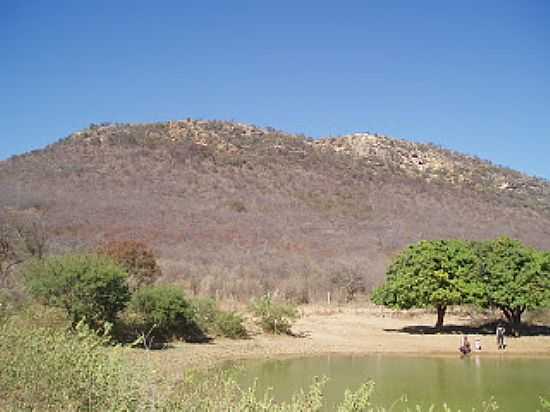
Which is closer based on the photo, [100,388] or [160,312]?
[100,388]

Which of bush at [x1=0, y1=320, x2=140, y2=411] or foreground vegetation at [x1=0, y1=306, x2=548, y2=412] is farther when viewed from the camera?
bush at [x1=0, y1=320, x2=140, y2=411]

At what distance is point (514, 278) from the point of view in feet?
99.3

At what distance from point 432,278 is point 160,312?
1290cm

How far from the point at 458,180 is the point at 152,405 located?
312 feet

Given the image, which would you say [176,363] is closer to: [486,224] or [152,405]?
[152,405]

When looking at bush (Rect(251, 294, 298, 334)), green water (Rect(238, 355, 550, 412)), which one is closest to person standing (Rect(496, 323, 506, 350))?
green water (Rect(238, 355, 550, 412))

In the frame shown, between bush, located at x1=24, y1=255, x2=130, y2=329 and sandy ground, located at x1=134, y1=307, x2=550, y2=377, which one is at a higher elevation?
bush, located at x1=24, y1=255, x2=130, y2=329

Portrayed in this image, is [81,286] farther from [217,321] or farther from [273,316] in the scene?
[273,316]

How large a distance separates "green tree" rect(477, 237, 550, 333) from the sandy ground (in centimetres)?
164

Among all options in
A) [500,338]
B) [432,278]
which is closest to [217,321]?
[432,278]

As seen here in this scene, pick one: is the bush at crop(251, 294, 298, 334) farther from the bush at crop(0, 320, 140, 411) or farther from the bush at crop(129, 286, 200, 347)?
the bush at crop(0, 320, 140, 411)

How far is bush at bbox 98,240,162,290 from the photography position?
33.8 m

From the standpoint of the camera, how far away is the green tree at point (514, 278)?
96.8ft

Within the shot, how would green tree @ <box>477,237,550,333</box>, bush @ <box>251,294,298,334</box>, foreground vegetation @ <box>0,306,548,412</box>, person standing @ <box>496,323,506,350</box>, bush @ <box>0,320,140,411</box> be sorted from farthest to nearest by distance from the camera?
bush @ <box>251,294,298,334</box>, green tree @ <box>477,237,550,333</box>, person standing @ <box>496,323,506,350</box>, bush @ <box>0,320,140,411</box>, foreground vegetation @ <box>0,306,548,412</box>
